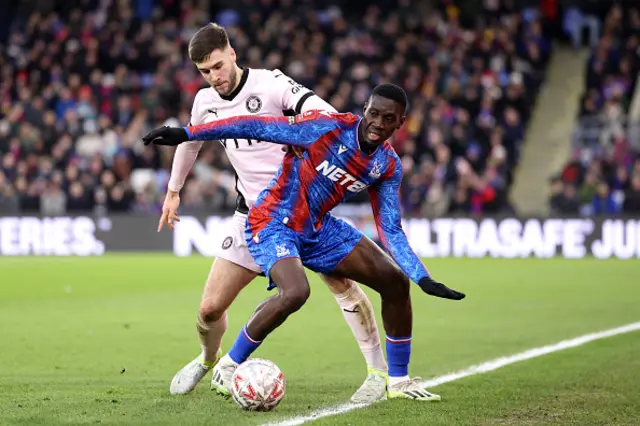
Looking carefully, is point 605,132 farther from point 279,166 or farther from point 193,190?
point 279,166

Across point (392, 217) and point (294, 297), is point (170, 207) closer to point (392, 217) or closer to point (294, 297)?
point (294, 297)

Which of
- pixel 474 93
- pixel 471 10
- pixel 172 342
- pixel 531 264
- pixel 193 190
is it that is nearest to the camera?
pixel 172 342

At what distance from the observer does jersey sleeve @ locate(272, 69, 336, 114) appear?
689 cm

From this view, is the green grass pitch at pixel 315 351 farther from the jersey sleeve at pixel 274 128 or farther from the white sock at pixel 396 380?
the jersey sleeve at pixel 274 128

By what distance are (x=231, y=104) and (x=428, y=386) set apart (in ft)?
7.29

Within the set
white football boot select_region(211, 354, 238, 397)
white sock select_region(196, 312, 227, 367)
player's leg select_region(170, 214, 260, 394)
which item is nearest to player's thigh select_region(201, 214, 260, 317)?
player's leg select_region(170, 214, 260, 394)

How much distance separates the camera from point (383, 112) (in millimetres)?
6375

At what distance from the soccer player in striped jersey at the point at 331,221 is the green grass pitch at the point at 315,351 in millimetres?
466

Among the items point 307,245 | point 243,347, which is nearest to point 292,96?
point 307,245

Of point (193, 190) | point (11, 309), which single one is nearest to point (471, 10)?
point (193, 190)

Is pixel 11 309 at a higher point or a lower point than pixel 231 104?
lower

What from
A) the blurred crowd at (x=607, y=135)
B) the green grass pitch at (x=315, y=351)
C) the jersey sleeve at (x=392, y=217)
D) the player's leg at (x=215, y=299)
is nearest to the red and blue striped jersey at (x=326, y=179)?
the jersey sleeve at (x=392, y=217)

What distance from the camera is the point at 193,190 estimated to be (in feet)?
74.9

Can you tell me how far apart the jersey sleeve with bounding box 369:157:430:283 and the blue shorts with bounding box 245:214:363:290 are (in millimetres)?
163
